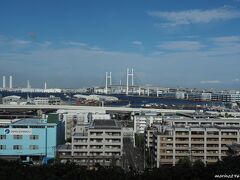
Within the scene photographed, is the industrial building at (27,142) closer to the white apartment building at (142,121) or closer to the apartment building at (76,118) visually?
the apartment building at (76,118)

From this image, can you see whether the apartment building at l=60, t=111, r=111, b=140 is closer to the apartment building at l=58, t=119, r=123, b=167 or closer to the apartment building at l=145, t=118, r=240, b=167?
the apartment building at l=58, t=119, r=123, b=167

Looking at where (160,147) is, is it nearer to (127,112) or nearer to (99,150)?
(99,150)

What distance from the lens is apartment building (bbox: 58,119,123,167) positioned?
6527 mm

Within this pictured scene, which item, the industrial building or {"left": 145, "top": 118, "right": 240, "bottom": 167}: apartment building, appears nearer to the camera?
{"left": 145, "top": 118, "right": 240, "bottom": 167}: apartment building

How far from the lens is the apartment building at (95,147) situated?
6.53 m

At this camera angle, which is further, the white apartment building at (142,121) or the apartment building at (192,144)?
the white apartment building at (142,121)

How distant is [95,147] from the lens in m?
6.71

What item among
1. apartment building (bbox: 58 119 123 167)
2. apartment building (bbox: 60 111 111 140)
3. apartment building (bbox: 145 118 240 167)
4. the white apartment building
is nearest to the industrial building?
apartment building (bbox: 58 119 123 167)

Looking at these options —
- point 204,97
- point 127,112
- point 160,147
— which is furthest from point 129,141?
point 204,97

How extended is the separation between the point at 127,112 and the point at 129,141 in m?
6.39

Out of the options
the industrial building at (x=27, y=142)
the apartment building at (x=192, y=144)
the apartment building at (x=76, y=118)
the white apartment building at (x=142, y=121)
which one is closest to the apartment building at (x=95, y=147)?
the industrial building at (x=27, y=142)

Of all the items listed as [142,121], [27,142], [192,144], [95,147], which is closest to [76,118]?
[142,121]

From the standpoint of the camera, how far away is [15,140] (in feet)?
23.0

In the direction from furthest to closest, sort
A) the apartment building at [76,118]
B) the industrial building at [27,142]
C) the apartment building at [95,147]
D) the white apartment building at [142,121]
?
the white apartment building at [142,121] → the apartment building at [76,118] → the industrial building at [27,142] → the apartment building at [95,147]
